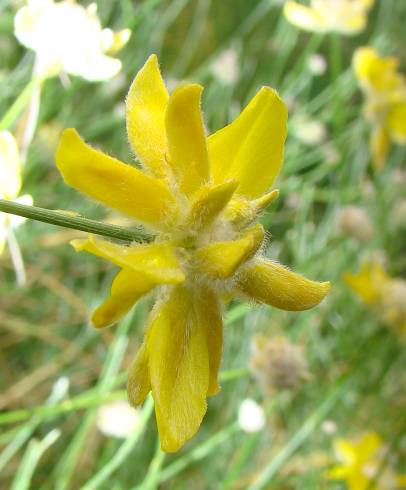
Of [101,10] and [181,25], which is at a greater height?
[101,10]

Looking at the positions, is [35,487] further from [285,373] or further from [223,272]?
[223,272]

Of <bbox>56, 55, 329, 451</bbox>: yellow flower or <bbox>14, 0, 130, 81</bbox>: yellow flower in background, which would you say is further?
<bbox>14, 0, 130, 81</bbox>: yellow flower in background

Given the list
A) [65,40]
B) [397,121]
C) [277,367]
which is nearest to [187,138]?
[65,40]

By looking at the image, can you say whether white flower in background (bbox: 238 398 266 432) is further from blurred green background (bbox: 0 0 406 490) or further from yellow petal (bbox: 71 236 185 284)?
yellow petal (bbox: 71 236 185 284)

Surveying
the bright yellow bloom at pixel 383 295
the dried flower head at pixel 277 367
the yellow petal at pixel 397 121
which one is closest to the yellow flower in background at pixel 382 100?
the yellow petal at pixel 397 121

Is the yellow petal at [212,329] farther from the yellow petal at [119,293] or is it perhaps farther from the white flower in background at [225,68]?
the white flower in background at [225,68]

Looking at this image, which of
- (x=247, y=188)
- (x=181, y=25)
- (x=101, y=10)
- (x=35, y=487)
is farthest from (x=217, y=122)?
(x=247, y=188)

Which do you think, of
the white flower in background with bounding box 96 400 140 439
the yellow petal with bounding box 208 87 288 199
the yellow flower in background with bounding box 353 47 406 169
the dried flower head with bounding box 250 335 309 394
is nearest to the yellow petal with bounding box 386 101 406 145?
the yellow flower in background with bounding box 353 47 406 169
